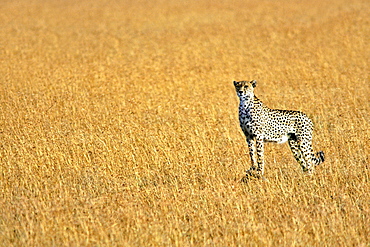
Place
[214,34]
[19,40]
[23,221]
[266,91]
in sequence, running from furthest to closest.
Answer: [214,34]
[19,40]
[266,91]
[23,221]

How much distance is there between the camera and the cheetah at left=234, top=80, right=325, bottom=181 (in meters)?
9.19

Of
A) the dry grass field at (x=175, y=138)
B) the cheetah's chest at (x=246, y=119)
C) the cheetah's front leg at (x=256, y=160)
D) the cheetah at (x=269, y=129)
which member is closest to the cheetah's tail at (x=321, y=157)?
the cheetah at (x=269, y=129)

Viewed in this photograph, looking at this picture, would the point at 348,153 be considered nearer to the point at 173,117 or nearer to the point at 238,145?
the point at 238,145

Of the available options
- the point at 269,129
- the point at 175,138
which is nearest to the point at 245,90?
the point at 269,129

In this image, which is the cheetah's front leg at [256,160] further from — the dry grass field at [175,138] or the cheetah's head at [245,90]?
the cheetah's head at [245,90]

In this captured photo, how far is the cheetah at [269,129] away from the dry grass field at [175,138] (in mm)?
265

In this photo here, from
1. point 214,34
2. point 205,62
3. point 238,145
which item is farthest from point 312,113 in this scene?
point 214,34

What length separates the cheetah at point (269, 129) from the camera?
30.1ft

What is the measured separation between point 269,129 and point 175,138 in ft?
8.50

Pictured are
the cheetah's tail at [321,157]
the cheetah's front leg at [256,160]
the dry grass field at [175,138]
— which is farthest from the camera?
the cheetah's tail at [321,157]

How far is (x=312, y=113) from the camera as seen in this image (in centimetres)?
1358

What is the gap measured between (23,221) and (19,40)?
17889 mm

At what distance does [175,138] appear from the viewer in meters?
11.4

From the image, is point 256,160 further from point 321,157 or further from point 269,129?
point 321,157
